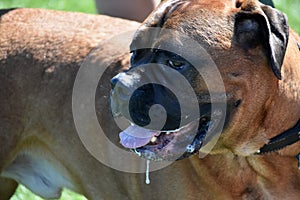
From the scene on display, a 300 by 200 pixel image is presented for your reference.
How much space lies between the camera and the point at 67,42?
469 cm

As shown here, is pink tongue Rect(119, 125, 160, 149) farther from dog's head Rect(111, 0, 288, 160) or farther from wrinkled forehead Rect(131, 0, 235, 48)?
wrinkled forehead Rect(131, 0, 235, 48)

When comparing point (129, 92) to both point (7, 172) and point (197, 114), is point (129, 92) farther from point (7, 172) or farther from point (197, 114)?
point (7, 172)

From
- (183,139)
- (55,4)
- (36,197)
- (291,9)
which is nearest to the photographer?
(183,139)

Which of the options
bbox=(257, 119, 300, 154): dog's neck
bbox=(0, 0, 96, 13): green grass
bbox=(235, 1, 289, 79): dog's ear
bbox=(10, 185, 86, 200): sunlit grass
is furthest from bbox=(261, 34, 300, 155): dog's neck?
bbox=(0, 0, 96, 13): green grass

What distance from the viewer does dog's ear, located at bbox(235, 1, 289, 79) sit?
356 centimetres

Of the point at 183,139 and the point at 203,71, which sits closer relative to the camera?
the point at 203,71

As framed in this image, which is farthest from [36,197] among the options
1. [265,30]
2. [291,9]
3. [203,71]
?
[291,9]

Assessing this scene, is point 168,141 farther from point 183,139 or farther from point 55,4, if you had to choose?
point 55,4

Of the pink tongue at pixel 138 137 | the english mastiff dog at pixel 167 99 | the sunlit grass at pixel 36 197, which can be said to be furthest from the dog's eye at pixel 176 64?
the sunlit grass at pixel 36 197

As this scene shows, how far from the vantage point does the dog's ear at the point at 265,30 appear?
3564mm

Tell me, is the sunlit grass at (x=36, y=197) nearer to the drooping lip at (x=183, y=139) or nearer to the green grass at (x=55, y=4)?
the drooping lip at (x=183, y=139)

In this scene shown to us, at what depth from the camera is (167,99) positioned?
11.9 feet

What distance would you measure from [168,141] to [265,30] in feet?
2.26

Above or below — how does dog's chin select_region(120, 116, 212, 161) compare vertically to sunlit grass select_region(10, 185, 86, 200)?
above
